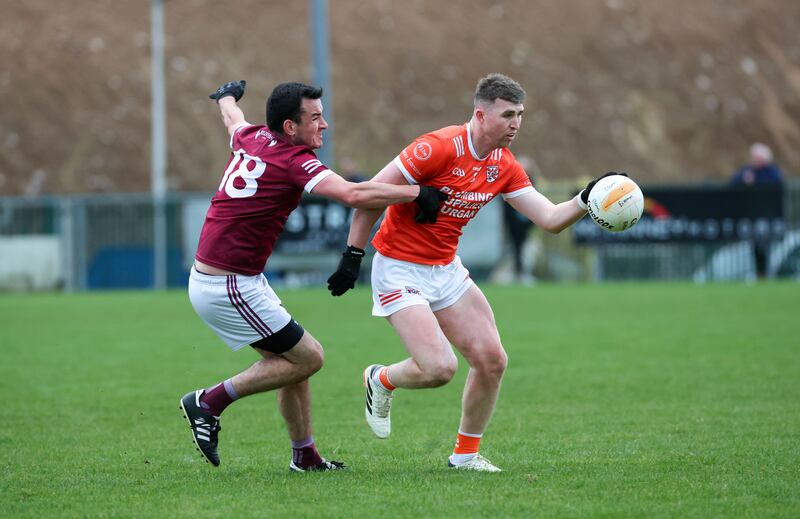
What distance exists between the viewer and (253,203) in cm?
653

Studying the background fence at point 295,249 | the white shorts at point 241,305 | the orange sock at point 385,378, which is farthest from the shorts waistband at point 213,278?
the background fence at point 295,249

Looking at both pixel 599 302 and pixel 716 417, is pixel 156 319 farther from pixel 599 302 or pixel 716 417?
pixel 716 417

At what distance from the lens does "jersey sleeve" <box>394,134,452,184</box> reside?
21.8 feet

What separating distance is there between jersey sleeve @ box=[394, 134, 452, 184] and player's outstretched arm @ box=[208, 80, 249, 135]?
1.06 meters

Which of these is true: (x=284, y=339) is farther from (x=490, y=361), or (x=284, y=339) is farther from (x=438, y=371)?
(x=490, y=361)

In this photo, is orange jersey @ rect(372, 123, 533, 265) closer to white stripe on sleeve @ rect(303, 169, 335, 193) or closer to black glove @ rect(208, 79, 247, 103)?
white stripe on sleeve @ rect(303, 169, 335, 193)

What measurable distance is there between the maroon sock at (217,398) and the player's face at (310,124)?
1423mm

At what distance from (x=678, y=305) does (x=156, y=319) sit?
7.38 metres

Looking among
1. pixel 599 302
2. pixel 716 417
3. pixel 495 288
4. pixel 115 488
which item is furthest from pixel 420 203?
pixel 495 288

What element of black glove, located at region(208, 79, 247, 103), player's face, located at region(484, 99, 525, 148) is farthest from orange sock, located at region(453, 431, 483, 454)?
black glove, located at region(208, 79, 247, 103)

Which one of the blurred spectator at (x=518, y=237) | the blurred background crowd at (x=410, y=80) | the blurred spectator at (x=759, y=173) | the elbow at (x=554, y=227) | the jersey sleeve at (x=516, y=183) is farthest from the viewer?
the blurred background crowd at (x=410, y=80)

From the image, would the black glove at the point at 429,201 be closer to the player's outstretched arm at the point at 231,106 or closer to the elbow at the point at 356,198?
the elbow at the point at 356,198

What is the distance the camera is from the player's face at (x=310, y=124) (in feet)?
21.4

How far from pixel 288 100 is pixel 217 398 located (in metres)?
1.70
